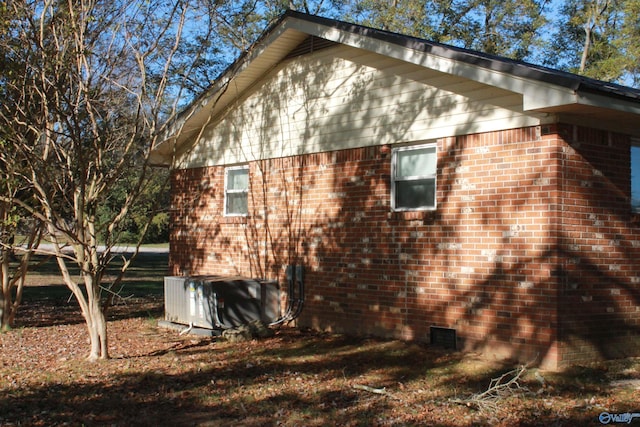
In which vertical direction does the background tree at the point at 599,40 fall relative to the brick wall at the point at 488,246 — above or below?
above

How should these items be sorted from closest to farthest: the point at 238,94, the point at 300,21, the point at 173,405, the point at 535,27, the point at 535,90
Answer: the point at 173,405, the point at 535,90, the point at 300,21, the point at 238,94, the point at 535,27

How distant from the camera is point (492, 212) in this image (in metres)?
9.40

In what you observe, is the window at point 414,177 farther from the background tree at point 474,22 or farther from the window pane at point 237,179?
the background tree at point 474,22

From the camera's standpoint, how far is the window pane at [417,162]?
10.4 metres

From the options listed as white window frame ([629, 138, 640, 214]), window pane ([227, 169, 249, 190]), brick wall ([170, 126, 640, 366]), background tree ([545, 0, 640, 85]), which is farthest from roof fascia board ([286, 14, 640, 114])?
background tree ([545, 0, 640, 85])

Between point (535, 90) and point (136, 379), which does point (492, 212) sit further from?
point (136, 379)

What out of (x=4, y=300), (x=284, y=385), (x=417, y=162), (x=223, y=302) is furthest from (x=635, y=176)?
(x=4, y=300)

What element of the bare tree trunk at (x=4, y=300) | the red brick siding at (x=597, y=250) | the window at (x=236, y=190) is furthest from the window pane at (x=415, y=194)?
the bare tree trunk at (x=4, y=300)

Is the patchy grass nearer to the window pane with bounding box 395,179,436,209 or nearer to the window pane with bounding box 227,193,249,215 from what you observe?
the window pane with bounding box 395,179,436,209

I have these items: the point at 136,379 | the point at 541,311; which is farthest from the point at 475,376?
the point at 136,379

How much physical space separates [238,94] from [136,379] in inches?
275

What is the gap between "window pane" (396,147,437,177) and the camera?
10.4 meters

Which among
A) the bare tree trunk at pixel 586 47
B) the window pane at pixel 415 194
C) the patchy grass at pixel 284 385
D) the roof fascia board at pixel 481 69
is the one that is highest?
the bare tree trunk at pixel 586 47

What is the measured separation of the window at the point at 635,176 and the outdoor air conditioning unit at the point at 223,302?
6303 mm
